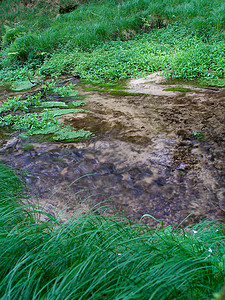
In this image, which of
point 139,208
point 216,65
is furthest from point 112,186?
point 216,65

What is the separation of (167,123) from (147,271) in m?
3.71

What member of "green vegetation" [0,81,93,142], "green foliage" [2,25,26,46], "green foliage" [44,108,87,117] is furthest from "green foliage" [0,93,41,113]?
"green foliage" [2,25,26,46]

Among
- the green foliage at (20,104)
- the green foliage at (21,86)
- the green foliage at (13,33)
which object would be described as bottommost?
the green foliage at (21,86)

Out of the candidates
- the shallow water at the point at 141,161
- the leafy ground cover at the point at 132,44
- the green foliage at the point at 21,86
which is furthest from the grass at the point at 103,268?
the green foliage at the point at 21,86

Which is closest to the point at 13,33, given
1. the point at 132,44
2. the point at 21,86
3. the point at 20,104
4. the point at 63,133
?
the point at 21,86

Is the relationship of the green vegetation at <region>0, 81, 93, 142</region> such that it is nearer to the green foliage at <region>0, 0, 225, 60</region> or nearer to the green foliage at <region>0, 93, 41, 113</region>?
the green foliage at <region>0, 93, 41, 113</region>

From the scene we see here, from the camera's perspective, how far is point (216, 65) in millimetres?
6707

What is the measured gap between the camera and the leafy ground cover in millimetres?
7172

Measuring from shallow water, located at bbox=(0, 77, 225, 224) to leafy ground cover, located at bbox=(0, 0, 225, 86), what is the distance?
1.76 m

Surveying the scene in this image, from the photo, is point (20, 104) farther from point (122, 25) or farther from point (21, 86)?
point (122, 25)

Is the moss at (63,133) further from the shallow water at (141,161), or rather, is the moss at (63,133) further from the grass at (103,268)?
the grass at (103,268)

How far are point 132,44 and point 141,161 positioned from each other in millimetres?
6744

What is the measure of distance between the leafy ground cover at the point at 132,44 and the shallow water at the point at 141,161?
1.76 metres

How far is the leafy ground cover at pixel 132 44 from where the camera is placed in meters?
7.17
